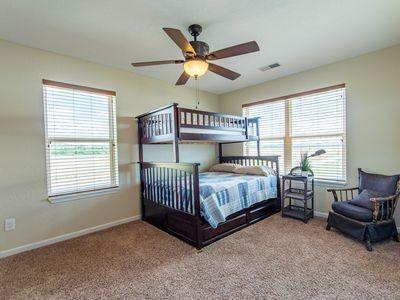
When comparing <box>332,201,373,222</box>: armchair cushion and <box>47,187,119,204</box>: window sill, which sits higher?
<box>47,187,119,204</box>: window sill

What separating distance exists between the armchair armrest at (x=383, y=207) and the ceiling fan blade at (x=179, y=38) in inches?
100

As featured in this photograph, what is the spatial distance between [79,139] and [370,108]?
13.4 ft

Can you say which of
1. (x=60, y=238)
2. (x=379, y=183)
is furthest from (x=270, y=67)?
(x=60, y=238)

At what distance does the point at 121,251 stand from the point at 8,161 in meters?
1.66

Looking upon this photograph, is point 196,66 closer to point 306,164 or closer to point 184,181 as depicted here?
point 184,181

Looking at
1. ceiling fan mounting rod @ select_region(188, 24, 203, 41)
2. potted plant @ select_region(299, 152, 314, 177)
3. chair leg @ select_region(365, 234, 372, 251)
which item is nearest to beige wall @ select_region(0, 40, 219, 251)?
ceiling fan mounting rod @ select_region(188, 24, 203, 41)

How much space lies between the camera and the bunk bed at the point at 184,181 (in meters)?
2.50

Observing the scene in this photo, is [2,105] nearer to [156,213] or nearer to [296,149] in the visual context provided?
[156,213]

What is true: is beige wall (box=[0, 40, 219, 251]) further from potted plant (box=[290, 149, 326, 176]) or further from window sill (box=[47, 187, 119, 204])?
potted plant (box=[290, 149, 326, 176])

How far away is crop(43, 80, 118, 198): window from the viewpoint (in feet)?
8.93

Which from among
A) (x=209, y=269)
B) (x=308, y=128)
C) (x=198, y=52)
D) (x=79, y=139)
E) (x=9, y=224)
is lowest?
(x=209, y=269)

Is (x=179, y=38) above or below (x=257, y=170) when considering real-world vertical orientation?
above

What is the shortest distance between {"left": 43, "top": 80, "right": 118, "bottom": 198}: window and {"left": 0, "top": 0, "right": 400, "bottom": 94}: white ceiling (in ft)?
1.80

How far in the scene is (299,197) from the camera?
128 inches
